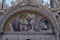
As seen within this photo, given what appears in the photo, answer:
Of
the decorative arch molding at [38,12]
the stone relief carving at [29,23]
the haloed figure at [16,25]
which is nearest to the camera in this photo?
the decorative arch molding at [38,12]

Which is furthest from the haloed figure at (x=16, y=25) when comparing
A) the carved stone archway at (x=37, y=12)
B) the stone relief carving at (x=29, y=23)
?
the carved stone archway at (x=37, y=12)

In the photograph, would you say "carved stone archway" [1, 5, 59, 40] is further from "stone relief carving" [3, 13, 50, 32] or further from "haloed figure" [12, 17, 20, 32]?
"haloed figure" [12, 17, 20, 32]

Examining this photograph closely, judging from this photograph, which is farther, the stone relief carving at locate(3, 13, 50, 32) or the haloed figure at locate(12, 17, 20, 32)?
the haloed figure at locate(12, 17, 20, 32)

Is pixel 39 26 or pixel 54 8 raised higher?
pixel 54 8

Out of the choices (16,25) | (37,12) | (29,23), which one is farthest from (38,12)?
(16,25)

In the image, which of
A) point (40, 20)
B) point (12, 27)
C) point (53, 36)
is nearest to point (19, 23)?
point (12, 27)

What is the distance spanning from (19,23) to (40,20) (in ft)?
3.06

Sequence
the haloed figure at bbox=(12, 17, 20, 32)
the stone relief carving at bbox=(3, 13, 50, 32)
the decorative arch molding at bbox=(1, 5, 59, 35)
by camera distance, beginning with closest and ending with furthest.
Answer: the decorative arch molding at bbox=(1, 5, 59, 35)
the stone relief carving at bbox=(3, 13, 50, 32)
the haloed figure at bbox=(12, 17, 20, 32)

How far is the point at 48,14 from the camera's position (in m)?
8.54

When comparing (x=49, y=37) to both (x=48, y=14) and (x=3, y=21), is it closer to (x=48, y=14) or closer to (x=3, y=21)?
(x=48, y=14)

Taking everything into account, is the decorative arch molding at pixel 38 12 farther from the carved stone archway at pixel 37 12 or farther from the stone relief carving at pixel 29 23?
the stone relief carving at pixel 29 23

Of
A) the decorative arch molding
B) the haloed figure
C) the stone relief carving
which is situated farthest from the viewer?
the haloed figure

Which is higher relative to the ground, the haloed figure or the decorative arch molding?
the decorative arch molding

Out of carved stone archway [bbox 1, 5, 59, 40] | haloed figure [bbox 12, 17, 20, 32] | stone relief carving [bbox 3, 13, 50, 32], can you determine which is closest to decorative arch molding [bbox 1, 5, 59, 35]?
carved stone archway [bbox 1, 5, 59, 40]
